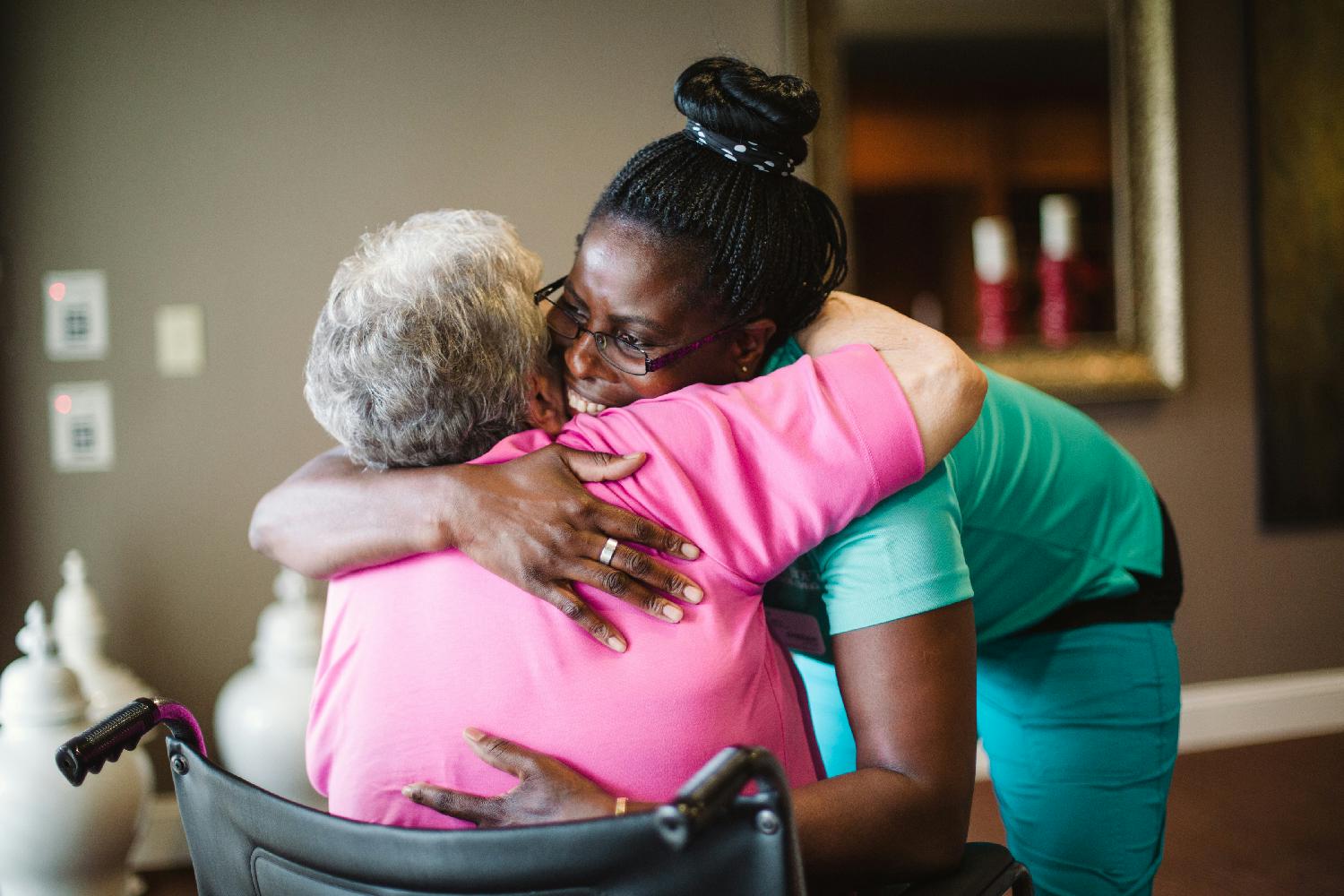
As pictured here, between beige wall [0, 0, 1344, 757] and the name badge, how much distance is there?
1.90 meters

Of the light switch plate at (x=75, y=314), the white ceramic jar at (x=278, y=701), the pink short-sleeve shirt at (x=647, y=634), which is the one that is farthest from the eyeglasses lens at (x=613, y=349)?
the light switch plate at (x=75, y=314)

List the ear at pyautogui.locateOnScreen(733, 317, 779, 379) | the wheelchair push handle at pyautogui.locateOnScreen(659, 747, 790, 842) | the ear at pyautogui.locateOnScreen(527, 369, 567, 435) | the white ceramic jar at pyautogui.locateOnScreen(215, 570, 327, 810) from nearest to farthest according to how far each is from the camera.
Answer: the wheelchair push handle at pyautogui.locateOnScreen(659, 747, 790, 842), the ear at pyautogui.locateOnScreen(527, 369, 567, 435), the ear at pyautogui.locateOnScreen(733, 317, 779, 379), the white ceramic jar at pyautogui.locateOnScreen(215, 570, 327, 810)

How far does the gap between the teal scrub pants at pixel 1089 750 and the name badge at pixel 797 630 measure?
0.35m

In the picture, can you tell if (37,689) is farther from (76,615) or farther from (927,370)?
(927,370)

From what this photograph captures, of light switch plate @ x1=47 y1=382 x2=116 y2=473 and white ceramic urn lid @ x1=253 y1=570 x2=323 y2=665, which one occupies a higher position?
light switch plate @ x1=47 y1=382 x2=116 y2=473

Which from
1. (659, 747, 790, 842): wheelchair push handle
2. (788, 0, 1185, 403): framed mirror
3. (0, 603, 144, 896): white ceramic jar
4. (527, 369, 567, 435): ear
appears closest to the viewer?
(659, 747, 790, 842): wheelchair push handle

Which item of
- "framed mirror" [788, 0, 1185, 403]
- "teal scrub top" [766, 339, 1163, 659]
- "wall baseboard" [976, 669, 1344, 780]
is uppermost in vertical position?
"framed mirror" [788, 0, 1185, 403]

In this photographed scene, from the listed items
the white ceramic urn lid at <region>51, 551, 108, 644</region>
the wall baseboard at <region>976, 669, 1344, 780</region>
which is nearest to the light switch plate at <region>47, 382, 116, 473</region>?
the white ceramic urn lid at <region>51, 551, 108, 644</region>

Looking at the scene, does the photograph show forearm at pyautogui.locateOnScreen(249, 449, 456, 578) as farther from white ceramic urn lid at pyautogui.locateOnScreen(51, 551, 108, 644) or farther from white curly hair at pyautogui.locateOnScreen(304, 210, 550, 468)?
white ceramic urn lid at pyautogui.locateOnScreen(51, 551, 108, 644)

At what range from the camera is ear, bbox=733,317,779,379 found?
1239 millimetres

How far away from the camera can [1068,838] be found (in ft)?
4.44

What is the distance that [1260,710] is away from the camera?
346cm

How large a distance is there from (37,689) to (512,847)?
1925mm

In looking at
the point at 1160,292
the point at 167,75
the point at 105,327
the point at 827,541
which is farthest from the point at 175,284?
the point at 1160,292
